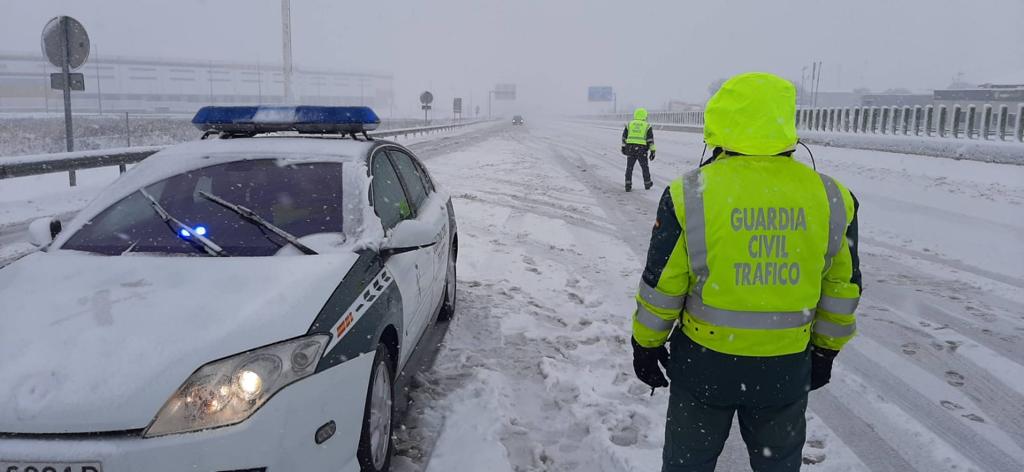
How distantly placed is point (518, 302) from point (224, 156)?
3.00 meters

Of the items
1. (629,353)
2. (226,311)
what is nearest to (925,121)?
(629,353)

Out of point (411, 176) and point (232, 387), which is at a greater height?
point (411, 176)

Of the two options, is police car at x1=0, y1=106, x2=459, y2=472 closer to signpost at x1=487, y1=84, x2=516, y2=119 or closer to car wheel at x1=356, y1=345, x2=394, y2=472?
car wheel at x1=356, y1=345, x2=394, y2=472

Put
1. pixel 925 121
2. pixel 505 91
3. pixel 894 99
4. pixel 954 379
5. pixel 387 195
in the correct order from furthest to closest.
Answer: pixel 505 91
pixel 894 99
pixel 925 121
pixel 954 379
pixel 387 195

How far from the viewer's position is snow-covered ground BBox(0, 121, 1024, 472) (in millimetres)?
3434

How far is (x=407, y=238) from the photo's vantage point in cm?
339

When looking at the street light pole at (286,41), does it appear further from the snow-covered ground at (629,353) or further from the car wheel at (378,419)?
the car wheel at (378,419)

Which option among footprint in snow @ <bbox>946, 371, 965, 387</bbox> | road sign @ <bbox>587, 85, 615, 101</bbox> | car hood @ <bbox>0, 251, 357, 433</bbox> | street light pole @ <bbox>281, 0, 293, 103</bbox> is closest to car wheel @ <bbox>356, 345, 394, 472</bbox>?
car hood @ <bbox>0, 251, 357, 433</bbox>

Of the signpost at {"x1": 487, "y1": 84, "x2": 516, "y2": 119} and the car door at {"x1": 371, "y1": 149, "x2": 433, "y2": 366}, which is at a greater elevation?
the signpost at {"x1": 487, "y1": 84, "x2": 516, "y2": 119}

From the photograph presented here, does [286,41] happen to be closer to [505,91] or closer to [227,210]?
[227,210]

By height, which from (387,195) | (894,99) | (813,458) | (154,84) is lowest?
(813,458)

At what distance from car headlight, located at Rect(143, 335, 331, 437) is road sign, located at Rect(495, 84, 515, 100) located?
112965 mm

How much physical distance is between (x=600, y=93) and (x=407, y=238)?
388ft

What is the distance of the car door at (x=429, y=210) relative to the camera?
4.43 meters
